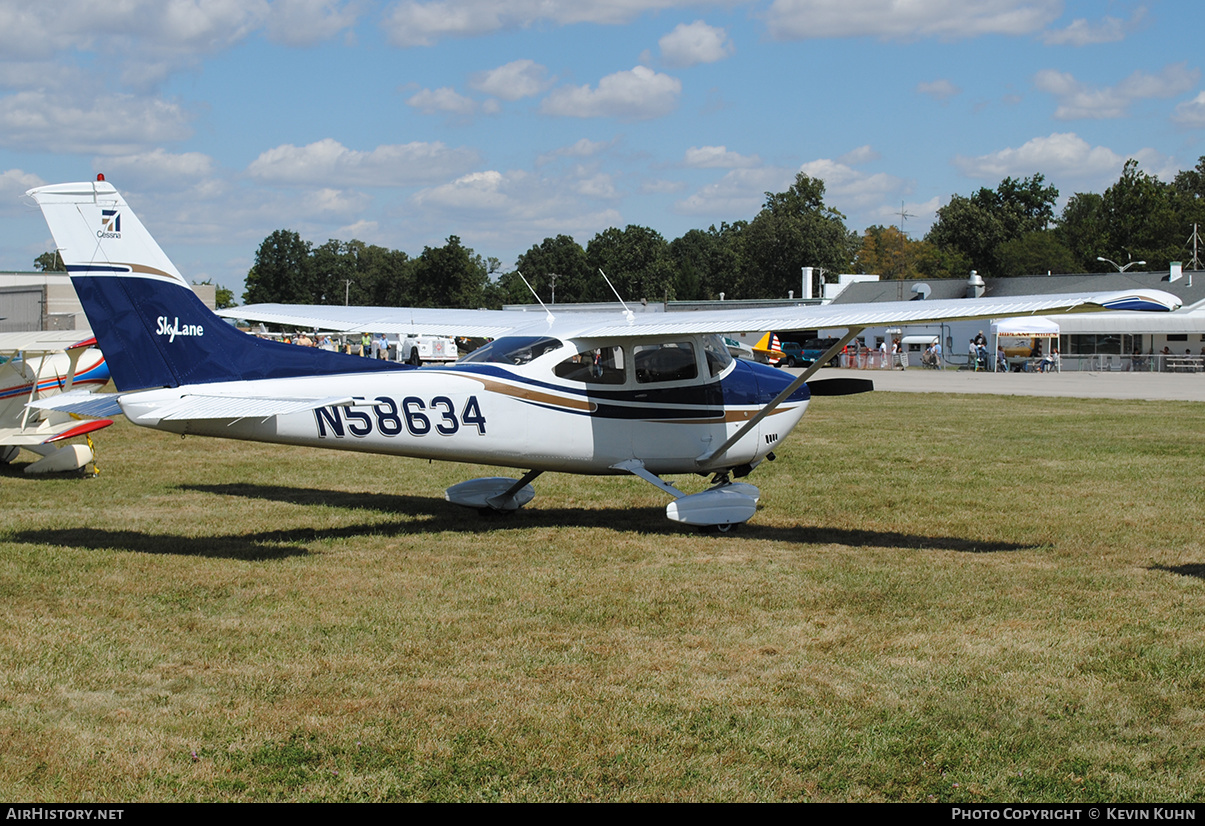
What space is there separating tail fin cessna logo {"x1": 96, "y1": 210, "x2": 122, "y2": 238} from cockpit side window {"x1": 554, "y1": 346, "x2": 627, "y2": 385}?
148 inches

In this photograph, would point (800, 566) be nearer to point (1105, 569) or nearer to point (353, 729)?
point (1105, 569)

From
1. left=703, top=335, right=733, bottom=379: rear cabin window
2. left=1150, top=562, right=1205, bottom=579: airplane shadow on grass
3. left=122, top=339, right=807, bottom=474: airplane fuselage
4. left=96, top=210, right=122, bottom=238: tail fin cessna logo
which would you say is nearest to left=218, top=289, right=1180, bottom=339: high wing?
left=703, top=335, right=733, bottom=379: rear cabin window

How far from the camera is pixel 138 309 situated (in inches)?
325

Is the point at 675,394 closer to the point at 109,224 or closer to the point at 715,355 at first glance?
the point at 715,355

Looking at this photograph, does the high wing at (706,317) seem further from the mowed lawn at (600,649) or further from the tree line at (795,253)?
the tree line at (795,253)

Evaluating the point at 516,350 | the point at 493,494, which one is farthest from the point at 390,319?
the point at 516,350

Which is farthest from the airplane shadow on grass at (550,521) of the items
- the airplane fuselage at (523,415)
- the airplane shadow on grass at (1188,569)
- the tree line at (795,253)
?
the tree line at (795,253)

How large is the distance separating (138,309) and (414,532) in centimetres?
303

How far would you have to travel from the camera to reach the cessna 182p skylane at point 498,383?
8016 mm

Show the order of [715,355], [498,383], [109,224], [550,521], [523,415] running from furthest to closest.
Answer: [550,521]
[715,355]
[523,415]
[498,383]
[109,224]

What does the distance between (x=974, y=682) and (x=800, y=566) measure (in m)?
2.78

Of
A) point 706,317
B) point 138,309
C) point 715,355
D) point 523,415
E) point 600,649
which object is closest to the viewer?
point 600,649

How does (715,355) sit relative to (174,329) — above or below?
below

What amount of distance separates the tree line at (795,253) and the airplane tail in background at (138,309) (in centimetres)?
9673
